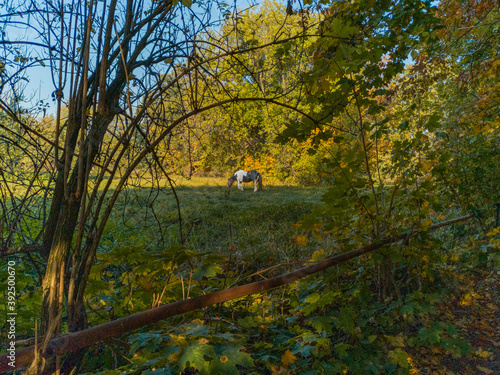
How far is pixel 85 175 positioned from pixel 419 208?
2.40 metres

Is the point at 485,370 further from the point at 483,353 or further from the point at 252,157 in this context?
the point at 252,157

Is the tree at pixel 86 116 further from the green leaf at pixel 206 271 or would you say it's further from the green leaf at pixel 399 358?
the green leaf at pixel 399 358

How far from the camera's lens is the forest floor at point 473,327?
2354 millimetres

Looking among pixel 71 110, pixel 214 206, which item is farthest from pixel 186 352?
pixel 214 206

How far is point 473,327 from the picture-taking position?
2.85 m

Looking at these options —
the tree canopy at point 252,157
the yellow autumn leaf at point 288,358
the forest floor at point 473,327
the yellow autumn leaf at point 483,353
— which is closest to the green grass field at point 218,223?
the tree canopy at point 252,157

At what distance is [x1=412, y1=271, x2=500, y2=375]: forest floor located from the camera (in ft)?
7.72

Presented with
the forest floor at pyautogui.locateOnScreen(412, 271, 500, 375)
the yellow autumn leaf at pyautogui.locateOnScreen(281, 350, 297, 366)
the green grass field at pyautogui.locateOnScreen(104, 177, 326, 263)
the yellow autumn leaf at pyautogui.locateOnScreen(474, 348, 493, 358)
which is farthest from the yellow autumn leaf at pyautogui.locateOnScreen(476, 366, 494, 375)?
the green grass field at pyautogui.locateOnScreen(104, 177, 326, 263)

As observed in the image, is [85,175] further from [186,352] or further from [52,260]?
[186,352]

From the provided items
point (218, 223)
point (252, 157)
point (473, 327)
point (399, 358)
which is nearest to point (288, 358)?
point (399, 358)

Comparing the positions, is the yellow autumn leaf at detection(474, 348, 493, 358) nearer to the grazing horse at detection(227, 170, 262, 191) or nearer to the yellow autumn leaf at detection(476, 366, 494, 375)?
the yellow autumn leaf at detection(476, 366, 494, 375)

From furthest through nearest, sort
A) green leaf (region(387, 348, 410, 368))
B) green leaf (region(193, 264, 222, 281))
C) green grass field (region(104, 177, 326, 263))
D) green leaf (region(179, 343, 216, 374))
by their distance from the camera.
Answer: green grass field (region(104, 177, 326, 263))
green leaf (region(387, 348, 410, 368))
green leaf (region(193, 264, 222, 281))
green leaf (region(179, 343, 216, 374))

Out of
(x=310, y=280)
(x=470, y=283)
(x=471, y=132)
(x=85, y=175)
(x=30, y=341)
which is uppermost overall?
(x=471, y=132)

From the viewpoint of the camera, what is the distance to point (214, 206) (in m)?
10.3
